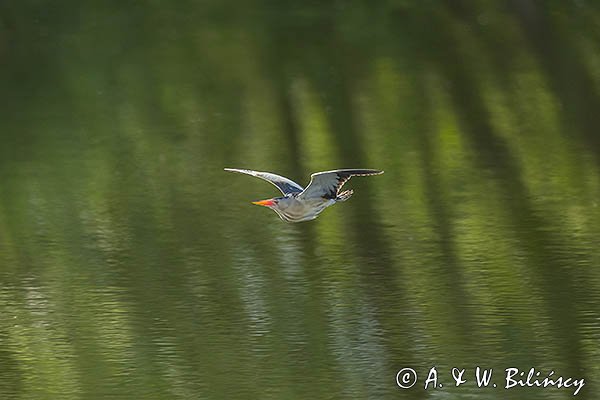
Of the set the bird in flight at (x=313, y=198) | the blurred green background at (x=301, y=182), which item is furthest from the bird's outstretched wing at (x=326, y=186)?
the blurred green background at (x=301, y=182)

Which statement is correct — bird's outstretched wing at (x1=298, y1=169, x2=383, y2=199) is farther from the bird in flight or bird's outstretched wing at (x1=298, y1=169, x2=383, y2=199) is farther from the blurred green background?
the blurred green background

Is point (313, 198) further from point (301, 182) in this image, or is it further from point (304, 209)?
point (301, 182)

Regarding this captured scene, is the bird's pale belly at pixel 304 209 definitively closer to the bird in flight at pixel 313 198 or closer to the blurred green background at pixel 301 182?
the bird in flight at pixel 313 198

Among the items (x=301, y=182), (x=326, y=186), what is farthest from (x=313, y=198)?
(x=301, y=182)

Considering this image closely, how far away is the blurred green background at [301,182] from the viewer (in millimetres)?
11914

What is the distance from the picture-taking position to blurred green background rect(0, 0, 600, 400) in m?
11.9

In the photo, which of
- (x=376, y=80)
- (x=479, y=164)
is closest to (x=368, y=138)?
(x=479, y=164)

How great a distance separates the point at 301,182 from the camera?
1700 cm

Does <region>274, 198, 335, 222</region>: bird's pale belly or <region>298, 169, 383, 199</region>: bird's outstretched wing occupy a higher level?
<region>298, 169, 383, 199</region>: bird's outstretched wing

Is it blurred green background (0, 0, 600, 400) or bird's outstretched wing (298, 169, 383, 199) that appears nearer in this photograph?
bird's outstretched wing (298, 169, 383, 199)

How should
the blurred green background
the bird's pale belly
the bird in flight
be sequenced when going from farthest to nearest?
the blurred green background
the bird's pale belly
the bird in flight

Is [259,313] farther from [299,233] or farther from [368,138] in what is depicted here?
[368,138]

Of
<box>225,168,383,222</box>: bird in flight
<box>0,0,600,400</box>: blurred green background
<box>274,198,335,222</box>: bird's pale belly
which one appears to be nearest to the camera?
<box>225,168,383,222</box>: bird in flight

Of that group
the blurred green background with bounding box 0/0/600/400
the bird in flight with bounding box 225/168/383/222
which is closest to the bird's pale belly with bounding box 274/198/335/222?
the bird in flight with bounding box 225/168/383/222
